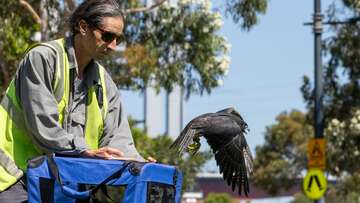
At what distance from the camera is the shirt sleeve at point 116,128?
17.3ft

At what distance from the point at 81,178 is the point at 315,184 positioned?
18.2m

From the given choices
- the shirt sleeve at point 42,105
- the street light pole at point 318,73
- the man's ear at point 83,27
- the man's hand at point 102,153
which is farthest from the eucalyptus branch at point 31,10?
the man's hand at point 102,153

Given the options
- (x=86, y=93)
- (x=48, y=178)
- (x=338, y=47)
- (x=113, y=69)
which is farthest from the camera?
(x=338, y=47)

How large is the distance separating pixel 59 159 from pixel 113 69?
52.6 feet

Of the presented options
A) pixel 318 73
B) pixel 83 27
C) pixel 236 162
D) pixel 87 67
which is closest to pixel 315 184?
pixel 318 73

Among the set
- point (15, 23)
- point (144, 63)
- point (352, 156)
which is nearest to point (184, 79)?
point (144, 63)

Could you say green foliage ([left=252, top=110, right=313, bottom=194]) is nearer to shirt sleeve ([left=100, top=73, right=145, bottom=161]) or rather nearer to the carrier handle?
shirt sleeve ([left=100, top=73, right=145, bottom=161])

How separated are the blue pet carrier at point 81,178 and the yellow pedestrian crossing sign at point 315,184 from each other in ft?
58.8

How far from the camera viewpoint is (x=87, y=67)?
203 inches

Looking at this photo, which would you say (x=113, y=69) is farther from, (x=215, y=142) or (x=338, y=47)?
(x=215, y=142)

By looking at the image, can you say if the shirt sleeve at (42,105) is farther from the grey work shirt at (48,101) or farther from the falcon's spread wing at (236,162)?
the falcon's spread wing at (236,162)

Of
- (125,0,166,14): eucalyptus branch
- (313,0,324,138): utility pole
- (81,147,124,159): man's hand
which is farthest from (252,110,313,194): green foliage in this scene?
(81,147,124,159): man's hand

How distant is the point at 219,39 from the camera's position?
2169cm

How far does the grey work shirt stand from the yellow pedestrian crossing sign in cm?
1758
